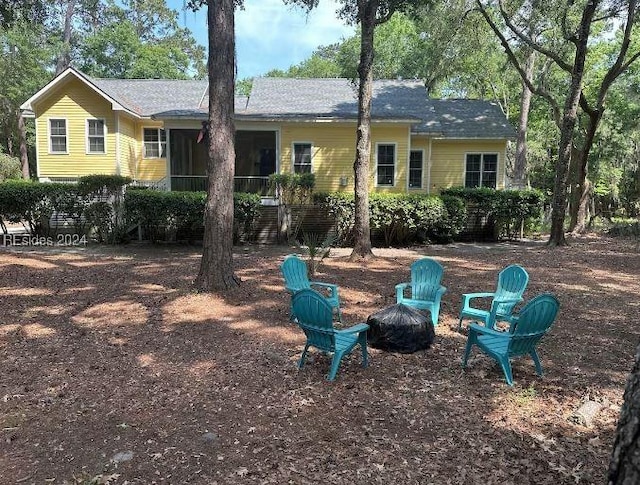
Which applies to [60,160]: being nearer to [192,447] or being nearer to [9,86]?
[9,86]

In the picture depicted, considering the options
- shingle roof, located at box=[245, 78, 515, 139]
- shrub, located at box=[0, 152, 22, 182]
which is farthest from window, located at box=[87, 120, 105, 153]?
shrub, located at box=[0, 152, 22, 182]

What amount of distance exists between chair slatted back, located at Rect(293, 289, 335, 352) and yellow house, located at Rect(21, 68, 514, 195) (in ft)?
43.8

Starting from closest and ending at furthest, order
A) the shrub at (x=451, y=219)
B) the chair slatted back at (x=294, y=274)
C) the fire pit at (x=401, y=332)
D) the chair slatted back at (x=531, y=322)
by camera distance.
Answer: the chair slatted back at (x=531, y=322)
the fire pit at (x=401, y=332)
the chair slatted back at (x=294, y=274)
the shrub at (x=451, y=219)

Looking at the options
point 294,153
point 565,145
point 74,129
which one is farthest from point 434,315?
point 74,129

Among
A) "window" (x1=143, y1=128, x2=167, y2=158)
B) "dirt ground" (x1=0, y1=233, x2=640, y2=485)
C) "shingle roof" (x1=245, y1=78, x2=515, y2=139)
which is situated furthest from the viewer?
"window" (x1=143, y1=128, x2=167, y2=158)

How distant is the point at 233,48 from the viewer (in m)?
7.81

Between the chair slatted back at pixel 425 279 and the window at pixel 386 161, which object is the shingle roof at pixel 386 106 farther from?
the chair slatted back at pixel 425 279

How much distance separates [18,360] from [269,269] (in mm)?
5555

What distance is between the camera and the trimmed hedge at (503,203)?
15656mm

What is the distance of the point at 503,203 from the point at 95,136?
598 inches

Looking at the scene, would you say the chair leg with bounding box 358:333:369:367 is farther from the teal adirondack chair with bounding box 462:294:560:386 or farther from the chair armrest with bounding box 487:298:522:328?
the chair armrest with bounding box 487:298:522:328

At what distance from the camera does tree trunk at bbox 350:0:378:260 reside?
11375 millimetres

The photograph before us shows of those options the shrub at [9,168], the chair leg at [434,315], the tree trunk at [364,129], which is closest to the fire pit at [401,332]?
the chair leg at [434,315]

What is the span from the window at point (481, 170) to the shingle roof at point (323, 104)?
3.08ft
